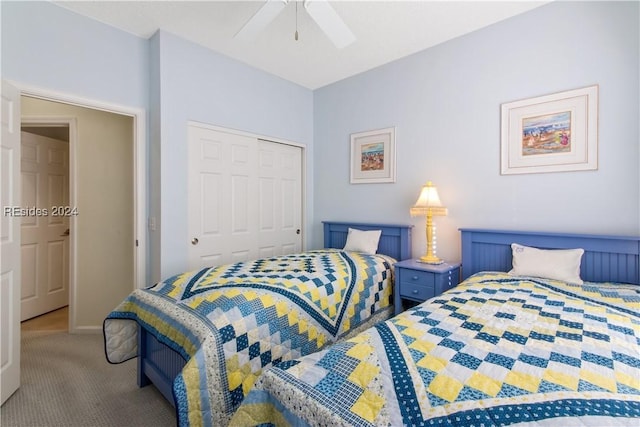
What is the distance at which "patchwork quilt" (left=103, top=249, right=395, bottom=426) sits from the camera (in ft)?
4.58

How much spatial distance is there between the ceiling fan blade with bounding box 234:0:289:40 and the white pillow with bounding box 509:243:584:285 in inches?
87.8

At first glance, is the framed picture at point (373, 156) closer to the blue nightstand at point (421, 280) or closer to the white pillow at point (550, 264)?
the blue nightstand at point (421, 280)

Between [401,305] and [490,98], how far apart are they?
6.04 feet

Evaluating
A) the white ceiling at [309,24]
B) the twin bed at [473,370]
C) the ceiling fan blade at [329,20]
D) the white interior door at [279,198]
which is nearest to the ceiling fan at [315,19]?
the ceiling fan blade at [329,20]

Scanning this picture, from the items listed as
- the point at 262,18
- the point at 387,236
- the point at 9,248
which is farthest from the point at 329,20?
the point at 9,248

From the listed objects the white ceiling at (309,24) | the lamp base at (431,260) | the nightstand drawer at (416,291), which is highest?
the white ceiling at (309,24)

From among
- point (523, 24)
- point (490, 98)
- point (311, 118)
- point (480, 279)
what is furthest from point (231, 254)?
point (523, 24)

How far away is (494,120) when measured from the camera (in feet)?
8.13

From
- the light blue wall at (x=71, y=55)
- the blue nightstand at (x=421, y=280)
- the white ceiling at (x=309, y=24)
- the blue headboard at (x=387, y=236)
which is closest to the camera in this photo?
the light blue wall at (x=71, y=55)

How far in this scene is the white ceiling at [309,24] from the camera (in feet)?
7.29

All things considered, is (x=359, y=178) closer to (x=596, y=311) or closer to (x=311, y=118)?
(x=311, y=118)

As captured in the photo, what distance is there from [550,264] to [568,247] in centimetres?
24

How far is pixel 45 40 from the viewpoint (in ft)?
7.12

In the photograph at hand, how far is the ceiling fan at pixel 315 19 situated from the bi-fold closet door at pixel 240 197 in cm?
117
